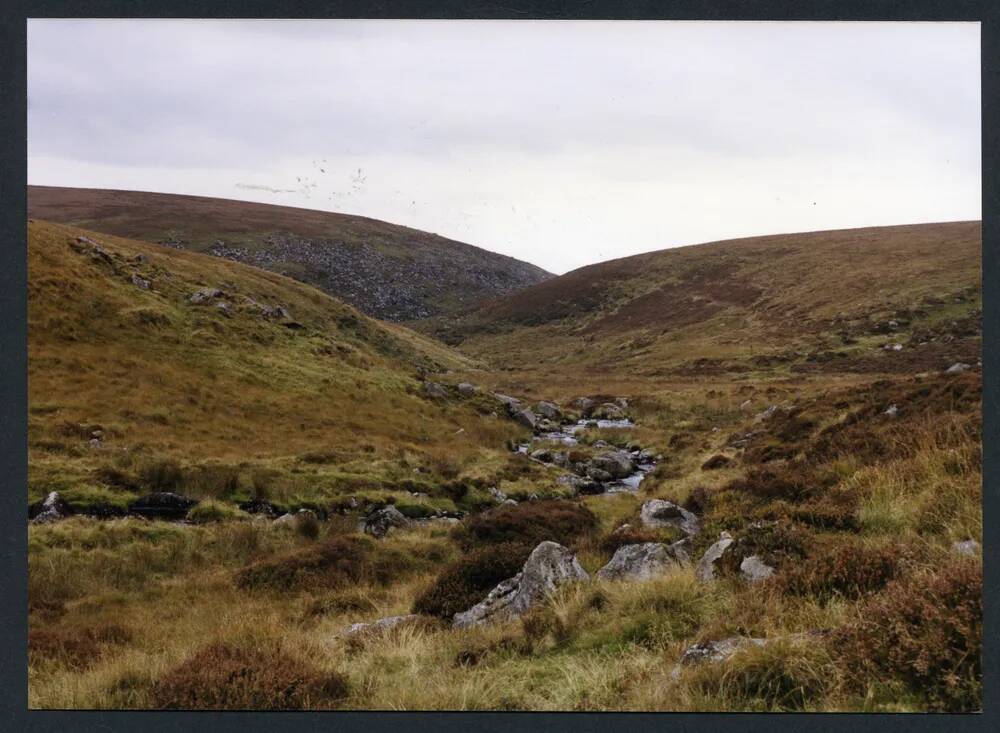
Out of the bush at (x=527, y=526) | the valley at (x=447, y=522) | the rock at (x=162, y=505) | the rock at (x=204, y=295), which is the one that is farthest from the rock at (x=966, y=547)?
the rock at (x=204, y=295)

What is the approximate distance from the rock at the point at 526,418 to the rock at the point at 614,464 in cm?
847

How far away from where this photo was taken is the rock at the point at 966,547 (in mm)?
5398

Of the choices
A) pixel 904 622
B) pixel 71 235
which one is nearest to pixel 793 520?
pixel 904 622

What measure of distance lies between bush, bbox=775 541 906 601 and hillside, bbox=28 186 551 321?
98041 mm

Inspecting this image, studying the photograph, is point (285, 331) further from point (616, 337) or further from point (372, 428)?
point (616, 337)

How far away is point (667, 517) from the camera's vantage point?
35.8 ft

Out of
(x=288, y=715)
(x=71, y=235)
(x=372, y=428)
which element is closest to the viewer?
(x=288, y=715)

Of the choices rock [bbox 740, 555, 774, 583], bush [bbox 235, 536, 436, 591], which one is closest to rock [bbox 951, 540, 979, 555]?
rock [bbox 740, 555, 774, 583]

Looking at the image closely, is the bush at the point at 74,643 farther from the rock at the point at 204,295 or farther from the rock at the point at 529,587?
the rock at the point at 204,295

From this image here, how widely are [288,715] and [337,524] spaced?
Answer: 1008 cm

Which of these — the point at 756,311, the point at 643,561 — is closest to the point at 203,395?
the point at 643,561

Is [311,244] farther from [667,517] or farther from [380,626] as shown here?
[380,626]

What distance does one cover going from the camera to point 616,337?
7800cm

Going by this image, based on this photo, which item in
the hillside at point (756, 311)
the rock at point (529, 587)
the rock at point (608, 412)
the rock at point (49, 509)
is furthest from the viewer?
the hillside at point (756, 311)
